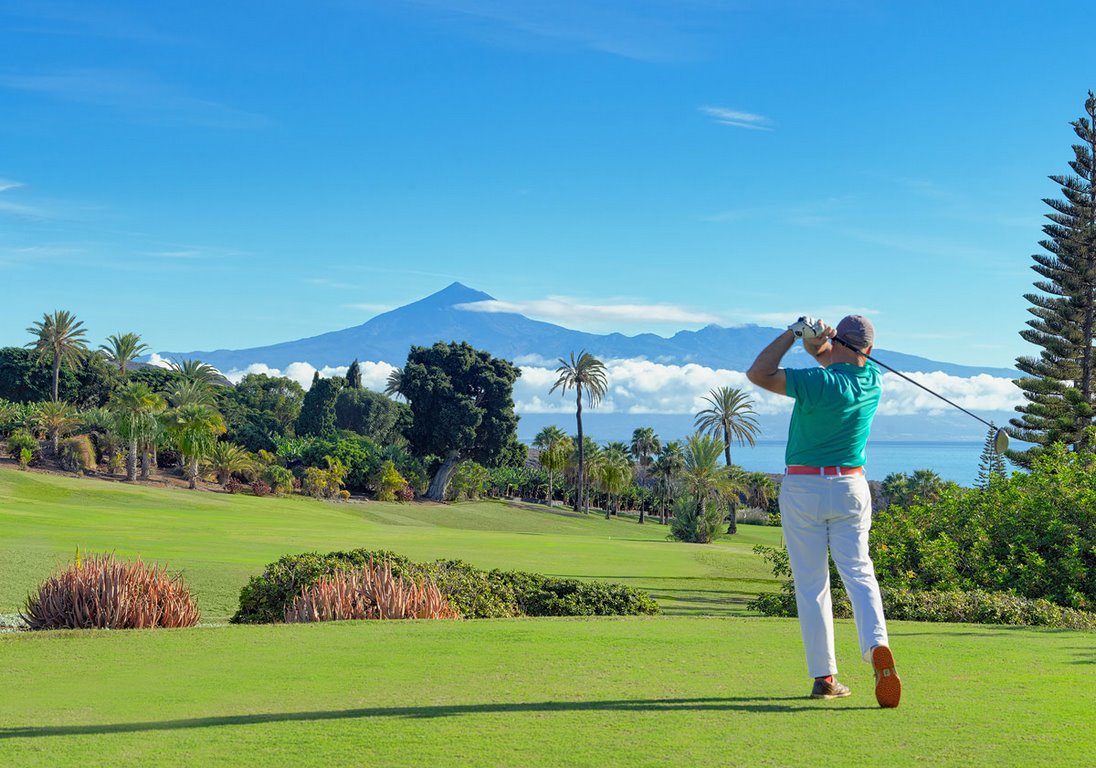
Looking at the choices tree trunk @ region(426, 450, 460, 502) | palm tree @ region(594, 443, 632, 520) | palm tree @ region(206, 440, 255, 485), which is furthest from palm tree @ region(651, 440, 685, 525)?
palm tree @ region(206, 440, 255, 485)

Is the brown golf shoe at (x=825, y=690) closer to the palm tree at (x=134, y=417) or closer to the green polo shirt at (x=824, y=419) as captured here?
the green polo shirt at (x=824, y=419)

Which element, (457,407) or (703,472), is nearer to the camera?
(703,472)

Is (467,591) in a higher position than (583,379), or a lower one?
lower

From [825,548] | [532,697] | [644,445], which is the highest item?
[644,445]

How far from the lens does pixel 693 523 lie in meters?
58.4

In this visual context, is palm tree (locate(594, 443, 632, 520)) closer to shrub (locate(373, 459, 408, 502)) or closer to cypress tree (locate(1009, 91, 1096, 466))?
shrub (locate(373, 459, 408, 502))

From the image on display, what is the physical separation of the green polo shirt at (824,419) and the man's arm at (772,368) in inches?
2.1

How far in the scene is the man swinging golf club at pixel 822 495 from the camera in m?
6.88

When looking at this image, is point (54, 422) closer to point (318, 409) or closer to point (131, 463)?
point (131, 463)

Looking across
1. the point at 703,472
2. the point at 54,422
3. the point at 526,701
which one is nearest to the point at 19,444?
the point at 54,422

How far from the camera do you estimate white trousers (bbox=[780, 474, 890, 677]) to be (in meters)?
6.87

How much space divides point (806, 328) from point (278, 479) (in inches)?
2709

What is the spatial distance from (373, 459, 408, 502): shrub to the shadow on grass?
240 feet

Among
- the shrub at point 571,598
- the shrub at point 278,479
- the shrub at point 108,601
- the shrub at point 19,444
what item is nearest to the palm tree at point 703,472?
the shrub at point 278,479
